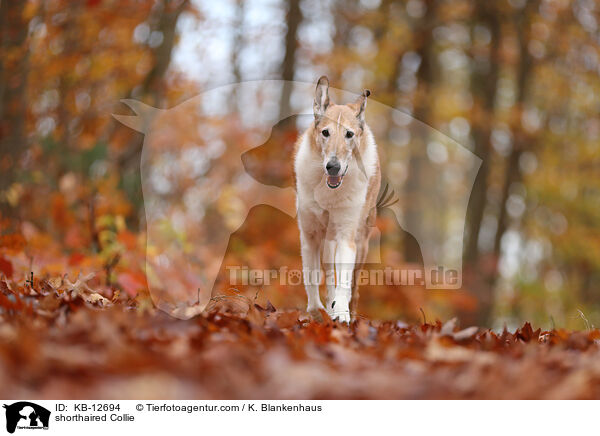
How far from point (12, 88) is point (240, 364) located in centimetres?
752

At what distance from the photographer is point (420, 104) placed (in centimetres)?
1284

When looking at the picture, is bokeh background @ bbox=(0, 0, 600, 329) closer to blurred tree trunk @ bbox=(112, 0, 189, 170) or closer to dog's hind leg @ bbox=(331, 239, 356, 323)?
blurred tree trunk @ bbox=(112, 0, 189, 170)

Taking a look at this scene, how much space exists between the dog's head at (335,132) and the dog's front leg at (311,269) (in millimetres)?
675

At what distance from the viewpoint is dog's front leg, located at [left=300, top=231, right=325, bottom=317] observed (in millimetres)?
4504

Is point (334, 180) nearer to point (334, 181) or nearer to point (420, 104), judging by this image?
point (334, 181)

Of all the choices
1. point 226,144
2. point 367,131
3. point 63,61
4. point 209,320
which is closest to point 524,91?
point 226,144

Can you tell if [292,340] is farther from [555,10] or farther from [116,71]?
[555,10]

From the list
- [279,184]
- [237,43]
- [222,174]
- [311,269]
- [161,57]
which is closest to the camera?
[311,269]

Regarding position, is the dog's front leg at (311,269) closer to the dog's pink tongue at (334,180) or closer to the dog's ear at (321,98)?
the dog's pink tongue at (334,180)

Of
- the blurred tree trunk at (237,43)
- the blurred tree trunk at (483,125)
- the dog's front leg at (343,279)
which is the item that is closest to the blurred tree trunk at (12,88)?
the dog's front leg at (343,279)

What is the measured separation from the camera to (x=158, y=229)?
7.47m

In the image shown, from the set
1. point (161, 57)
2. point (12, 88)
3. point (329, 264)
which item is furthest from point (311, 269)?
point (161, 57)

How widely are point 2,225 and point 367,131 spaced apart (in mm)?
4336
